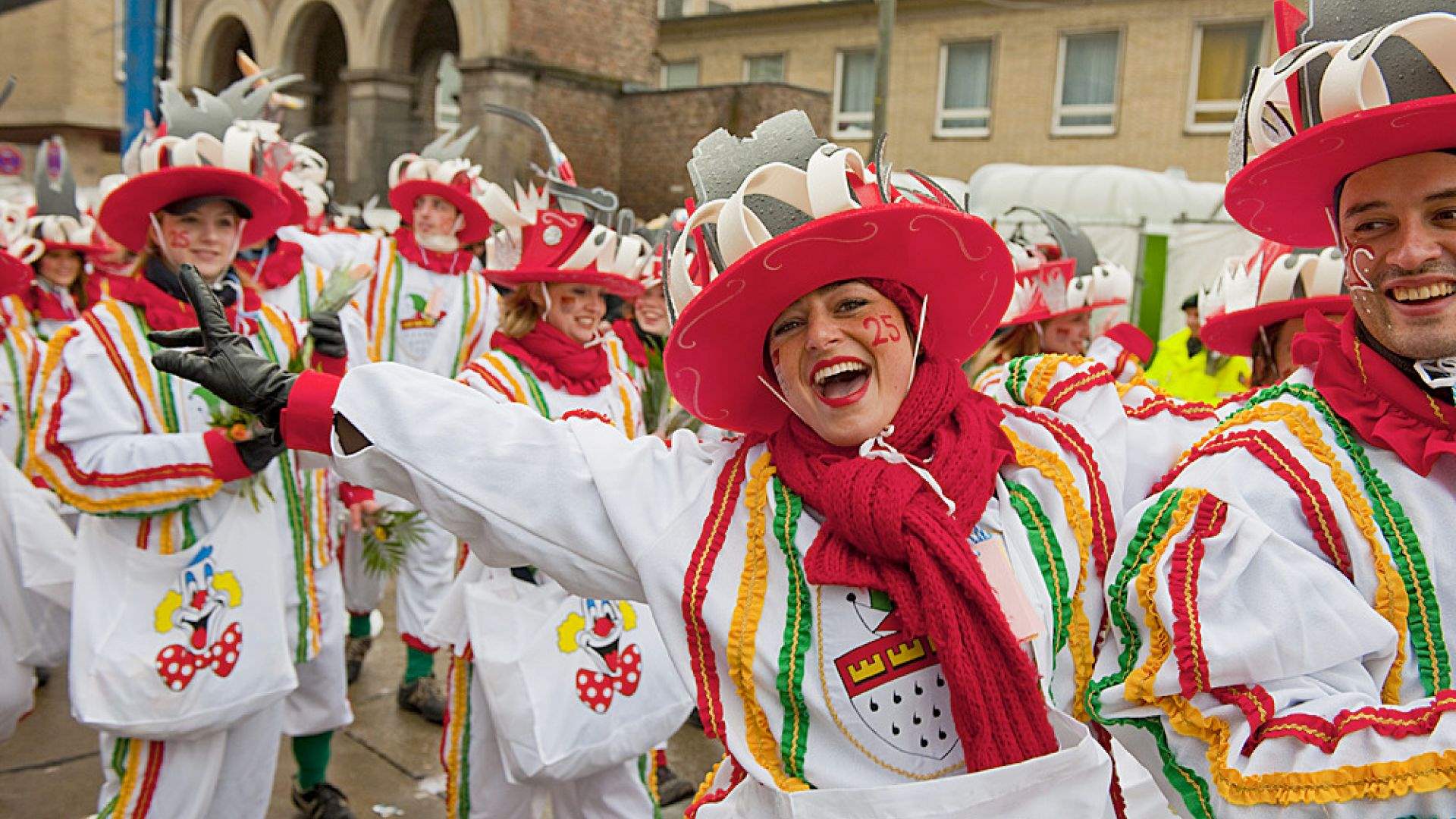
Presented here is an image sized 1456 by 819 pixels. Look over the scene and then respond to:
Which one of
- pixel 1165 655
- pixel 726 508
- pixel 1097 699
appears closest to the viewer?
pixel 1165 655

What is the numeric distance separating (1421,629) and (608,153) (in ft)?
56.0

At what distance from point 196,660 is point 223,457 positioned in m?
0.55

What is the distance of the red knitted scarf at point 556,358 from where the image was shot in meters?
3.77

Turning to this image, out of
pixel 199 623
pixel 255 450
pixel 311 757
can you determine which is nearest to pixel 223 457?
pixel 255 450

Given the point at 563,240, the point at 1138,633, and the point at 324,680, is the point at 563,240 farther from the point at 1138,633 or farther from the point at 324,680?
the point at 1138,633

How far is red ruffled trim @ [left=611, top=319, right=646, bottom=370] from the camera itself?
16.5 ft

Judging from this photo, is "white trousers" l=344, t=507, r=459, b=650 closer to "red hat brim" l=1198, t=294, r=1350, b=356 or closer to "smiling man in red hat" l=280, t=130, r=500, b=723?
"smiling man in red hat" l=280, t=130, r=500, b=723

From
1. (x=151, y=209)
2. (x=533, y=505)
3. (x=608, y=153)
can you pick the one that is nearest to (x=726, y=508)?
(x=533, y=505)

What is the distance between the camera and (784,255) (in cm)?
189

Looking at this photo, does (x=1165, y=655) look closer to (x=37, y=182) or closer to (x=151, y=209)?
(x=151, y=209)

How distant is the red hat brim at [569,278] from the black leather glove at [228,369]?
1.71 m

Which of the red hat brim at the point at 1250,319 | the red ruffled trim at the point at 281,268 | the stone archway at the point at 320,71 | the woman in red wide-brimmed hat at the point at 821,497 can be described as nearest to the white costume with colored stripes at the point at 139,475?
the red ruffled trim at the point at 281,268

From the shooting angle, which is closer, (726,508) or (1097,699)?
(1097,699)

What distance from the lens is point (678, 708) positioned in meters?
3.49
